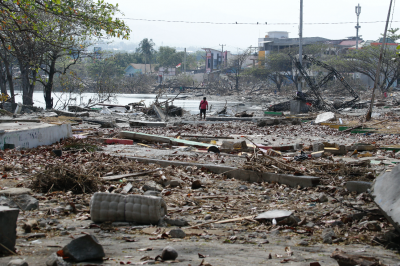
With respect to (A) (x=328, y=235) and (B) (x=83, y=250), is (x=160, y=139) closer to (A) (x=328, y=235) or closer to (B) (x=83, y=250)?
(A) (x=328, y=235)

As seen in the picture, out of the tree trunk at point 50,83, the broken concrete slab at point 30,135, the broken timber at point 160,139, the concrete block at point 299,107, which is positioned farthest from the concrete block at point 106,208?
the concrete block at point 299,107

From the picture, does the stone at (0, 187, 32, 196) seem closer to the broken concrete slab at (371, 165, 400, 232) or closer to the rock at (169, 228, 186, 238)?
the rock at (169, 228, 186, 238)

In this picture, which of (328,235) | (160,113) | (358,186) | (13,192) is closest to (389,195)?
(328,235)

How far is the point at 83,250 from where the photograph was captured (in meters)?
2.72

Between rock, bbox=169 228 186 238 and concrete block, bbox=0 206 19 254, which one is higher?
concrete block, bbox=0 206 19 254

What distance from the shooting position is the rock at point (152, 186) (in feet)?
17.9

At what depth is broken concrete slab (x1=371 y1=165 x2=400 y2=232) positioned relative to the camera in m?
3.18

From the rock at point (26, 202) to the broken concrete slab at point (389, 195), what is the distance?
3.58m

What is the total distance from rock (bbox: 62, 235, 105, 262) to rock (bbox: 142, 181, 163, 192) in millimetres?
2680

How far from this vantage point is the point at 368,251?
3.13 m

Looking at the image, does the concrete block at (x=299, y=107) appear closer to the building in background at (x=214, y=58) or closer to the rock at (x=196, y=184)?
the rock at (x=196, y=184)

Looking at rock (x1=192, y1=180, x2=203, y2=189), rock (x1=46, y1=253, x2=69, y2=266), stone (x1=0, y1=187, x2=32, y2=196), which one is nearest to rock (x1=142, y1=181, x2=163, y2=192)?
rock (x1=192, y1=180, x2=203, y2=189)

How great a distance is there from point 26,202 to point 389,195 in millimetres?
3774

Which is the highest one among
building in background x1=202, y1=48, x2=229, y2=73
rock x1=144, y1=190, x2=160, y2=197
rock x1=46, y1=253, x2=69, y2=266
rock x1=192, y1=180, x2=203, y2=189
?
building in background x1=202, y1=48, x2=229, y2=73
